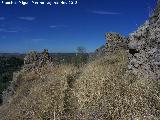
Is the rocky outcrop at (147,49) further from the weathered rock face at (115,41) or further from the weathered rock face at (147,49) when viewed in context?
the weathered rock face at (115,41)

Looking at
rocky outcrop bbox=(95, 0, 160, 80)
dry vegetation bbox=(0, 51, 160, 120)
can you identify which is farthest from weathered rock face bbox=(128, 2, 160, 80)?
dry vegetation bbox=(0, 51, 160, 120)

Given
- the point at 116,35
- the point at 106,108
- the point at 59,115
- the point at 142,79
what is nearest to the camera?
the point at 106,108

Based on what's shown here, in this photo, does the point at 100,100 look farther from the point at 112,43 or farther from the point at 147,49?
the point at 112,43

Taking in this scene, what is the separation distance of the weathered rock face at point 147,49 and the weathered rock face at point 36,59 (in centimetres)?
1481

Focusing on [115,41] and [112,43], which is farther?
[112,43]

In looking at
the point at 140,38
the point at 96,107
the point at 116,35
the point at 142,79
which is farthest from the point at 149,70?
the point at 116,35

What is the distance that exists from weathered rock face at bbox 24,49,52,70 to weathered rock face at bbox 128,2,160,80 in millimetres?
14807

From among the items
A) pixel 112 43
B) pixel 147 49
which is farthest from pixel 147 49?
pixel 112 43

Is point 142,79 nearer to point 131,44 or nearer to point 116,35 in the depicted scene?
point 131,44

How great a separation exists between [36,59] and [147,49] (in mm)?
17286

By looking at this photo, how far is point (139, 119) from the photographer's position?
7.05m

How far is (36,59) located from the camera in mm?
26859

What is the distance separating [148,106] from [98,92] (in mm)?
2151

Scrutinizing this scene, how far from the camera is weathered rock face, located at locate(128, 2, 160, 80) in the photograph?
982cm
